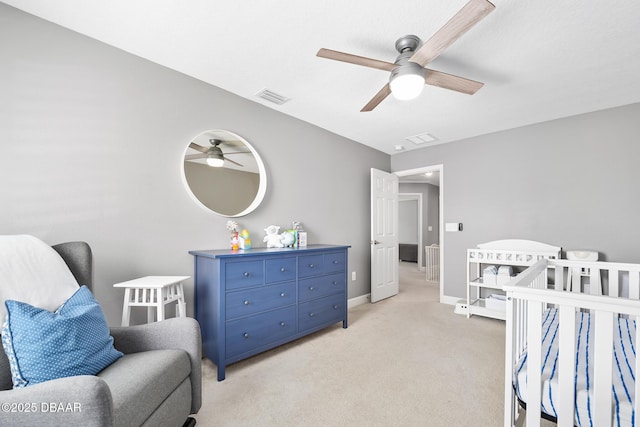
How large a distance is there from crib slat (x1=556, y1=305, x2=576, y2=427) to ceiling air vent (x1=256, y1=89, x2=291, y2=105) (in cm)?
252

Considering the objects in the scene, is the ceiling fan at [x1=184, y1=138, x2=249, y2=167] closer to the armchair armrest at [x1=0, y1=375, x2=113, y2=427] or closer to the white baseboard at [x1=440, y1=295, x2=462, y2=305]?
the armchair armrest at [x1=0, y1=375, x2=113, y2=427]

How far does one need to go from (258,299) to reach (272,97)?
186cm

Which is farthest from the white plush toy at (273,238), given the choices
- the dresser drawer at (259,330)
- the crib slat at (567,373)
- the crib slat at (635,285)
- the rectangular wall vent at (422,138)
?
the crib slat at (635,285)

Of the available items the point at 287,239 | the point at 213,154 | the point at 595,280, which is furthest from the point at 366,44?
the point at 595,280

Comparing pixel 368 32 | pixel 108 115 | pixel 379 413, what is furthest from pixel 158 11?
pixel 379 413

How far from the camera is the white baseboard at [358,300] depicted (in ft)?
11.9

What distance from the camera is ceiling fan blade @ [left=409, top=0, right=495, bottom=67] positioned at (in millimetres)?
1171

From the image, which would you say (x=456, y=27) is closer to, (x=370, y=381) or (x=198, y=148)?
(x=198, y=148)

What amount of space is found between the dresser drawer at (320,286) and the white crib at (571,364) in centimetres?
164

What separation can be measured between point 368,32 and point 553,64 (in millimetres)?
1481

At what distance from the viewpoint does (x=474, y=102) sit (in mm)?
2654

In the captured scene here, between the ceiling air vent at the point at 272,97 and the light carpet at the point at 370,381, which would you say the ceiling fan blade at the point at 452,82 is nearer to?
the ceiling air vent at the point at 272,97

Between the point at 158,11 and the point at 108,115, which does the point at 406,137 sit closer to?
the point at 158,11

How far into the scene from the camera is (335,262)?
9.28 feet
